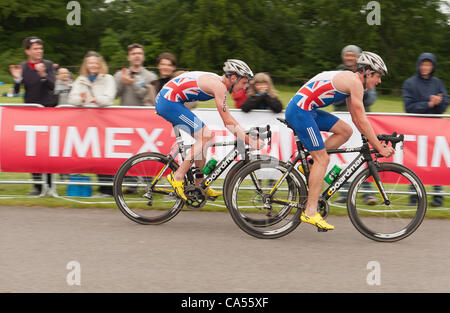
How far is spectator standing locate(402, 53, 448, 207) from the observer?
861 centimetres

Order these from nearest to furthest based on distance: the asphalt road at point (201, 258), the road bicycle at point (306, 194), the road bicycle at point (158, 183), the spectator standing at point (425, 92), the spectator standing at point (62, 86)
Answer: the asphalt road at point (201, 258) → the road bicycle at point (306, 194) → the road bicycle at point (158, 183) → the spectator standing at point (425, 92) → the spectator standing at point (62, 86)

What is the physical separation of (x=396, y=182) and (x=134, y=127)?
3450 mm

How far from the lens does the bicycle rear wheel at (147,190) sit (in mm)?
7199

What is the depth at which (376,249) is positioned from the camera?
6445 mm

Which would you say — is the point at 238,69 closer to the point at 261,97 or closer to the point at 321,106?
the point at 321,106

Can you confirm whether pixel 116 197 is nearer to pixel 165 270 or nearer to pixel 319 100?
pixel 165 270

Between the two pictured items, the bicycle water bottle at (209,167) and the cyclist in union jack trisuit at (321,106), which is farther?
the bicycle water bottle at (209,167)

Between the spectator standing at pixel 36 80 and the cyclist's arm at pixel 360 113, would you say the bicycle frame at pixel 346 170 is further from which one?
the spectator standing at pixel 36 80

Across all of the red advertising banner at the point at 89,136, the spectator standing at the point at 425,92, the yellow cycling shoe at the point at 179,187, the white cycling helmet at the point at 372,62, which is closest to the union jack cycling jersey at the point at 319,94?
the white cycling helmet at the point at 372,62

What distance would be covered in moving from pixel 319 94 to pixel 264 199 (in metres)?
1.23

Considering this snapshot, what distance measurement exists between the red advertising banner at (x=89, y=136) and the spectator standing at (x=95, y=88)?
12 centimetres

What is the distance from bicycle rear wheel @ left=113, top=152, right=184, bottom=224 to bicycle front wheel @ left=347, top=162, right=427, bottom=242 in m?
1.94

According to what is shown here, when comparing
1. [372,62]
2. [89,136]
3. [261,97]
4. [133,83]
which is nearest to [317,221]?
[372,62]
